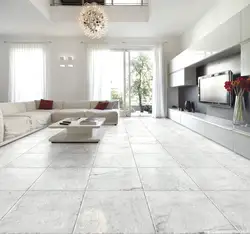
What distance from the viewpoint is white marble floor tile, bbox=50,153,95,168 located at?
285 centimetres

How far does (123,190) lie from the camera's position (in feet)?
6.73

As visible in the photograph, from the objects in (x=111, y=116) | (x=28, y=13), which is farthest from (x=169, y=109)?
(x=28, y=13)

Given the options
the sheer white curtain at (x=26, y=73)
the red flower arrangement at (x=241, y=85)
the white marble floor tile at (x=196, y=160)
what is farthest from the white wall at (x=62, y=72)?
the white marble floor tile at (x=196, y=160)

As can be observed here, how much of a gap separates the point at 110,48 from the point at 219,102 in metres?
4.92

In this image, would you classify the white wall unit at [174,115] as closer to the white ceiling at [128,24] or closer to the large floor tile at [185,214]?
the white ceiling at [128,24]

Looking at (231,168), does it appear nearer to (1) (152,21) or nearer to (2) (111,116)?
(2) (111,116)

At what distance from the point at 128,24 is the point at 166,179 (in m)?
5.64

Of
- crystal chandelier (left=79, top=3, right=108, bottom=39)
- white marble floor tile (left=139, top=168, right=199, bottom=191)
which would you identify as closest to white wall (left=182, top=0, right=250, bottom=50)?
crystal chandelier (left=79, top=3, right=108, bottom=39)

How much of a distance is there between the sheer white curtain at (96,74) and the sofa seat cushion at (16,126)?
3.59 m

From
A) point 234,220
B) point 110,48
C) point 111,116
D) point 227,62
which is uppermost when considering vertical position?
point 110,48

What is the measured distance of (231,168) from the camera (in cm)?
267

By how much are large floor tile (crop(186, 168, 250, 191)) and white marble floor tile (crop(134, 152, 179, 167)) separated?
31 centimetres

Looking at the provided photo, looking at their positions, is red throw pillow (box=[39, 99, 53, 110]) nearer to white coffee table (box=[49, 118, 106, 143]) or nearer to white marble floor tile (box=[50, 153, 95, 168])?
white coffee table (box=[49, 118, 106, 143])

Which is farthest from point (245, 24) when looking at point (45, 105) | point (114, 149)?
point (45, 105)
